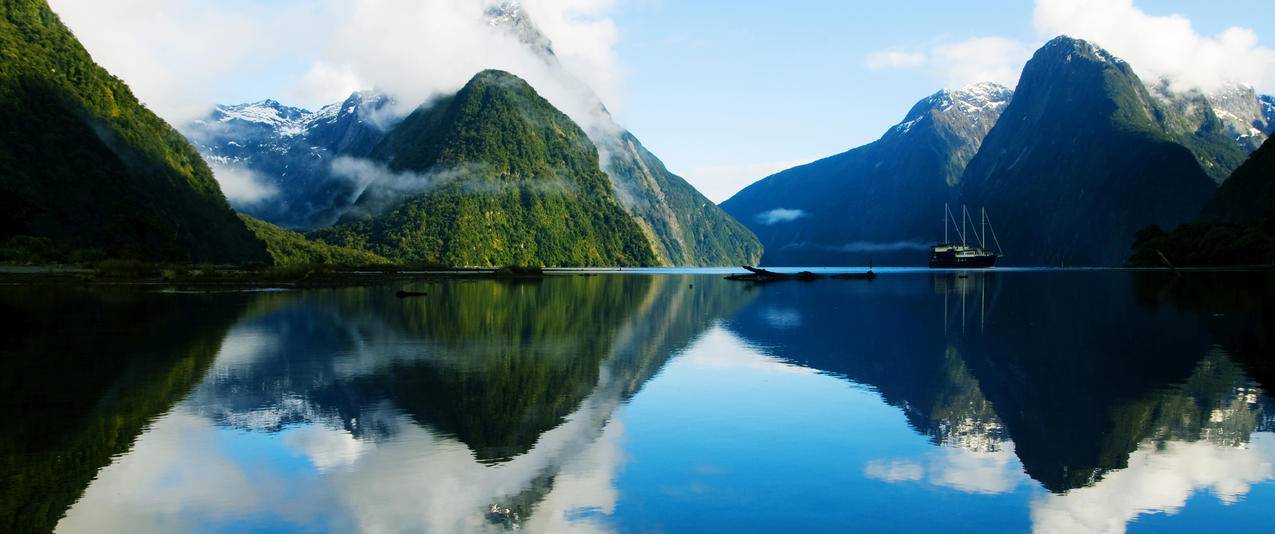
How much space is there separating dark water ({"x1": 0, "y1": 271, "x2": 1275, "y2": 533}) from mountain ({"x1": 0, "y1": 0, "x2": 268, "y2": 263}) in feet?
390

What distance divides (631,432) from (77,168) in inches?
7024

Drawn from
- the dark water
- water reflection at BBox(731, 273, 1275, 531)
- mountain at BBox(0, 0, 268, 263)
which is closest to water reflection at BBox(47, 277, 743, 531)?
the dark water

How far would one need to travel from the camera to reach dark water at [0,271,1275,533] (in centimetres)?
1633

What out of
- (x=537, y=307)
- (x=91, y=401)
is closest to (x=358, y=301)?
(x=537, y=307)

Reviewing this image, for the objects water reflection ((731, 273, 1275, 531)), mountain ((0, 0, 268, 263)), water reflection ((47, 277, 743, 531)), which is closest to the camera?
water reflection ((47, 277, 743, 531))

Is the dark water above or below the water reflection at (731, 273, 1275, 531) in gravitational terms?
below

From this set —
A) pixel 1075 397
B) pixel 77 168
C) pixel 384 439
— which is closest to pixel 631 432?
pixel 384 439

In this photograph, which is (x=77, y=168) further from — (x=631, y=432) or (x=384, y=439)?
(x=631, y=432)

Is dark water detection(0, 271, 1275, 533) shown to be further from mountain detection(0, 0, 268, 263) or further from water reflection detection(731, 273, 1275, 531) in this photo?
mountain detection(0, 0, 268, 263)

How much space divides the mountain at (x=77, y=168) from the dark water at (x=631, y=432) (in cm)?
11890

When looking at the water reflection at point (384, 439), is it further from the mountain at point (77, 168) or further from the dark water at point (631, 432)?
the mountain at point (77, 168)

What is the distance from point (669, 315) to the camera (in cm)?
7119

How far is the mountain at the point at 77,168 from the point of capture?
152m

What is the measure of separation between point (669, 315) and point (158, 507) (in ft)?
184
